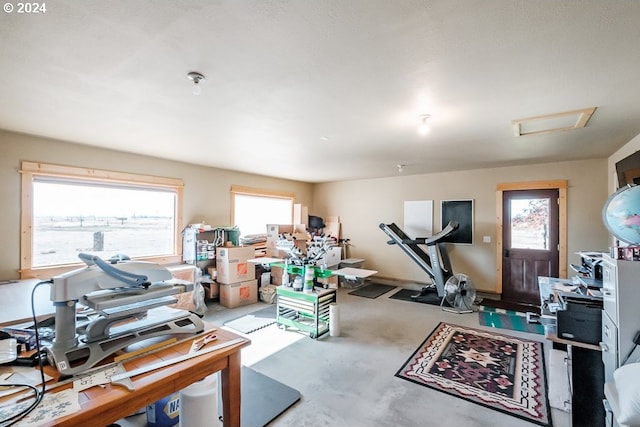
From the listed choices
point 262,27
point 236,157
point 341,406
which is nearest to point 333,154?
point 236,157

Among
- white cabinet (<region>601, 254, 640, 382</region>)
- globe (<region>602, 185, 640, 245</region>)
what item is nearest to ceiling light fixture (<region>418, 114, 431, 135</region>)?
globe (<region>602, 185, 640, 245</region>)

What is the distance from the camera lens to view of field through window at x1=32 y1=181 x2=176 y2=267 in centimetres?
363

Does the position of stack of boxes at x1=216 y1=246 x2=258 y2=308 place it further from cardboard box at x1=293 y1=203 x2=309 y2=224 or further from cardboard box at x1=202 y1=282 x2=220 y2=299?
cardboard box at x1=293 y1=203 x2=309 y2=224

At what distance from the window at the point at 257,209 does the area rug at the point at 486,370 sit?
13.3ft

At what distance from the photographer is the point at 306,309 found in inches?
144

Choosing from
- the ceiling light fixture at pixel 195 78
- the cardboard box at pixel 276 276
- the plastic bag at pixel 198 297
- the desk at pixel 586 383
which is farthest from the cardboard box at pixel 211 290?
the desk at pixel 586 383

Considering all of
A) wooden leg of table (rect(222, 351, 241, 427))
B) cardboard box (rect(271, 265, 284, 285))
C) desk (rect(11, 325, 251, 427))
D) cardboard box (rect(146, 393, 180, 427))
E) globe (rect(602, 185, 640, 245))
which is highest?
globe (rect(602, 185, 640, 245))

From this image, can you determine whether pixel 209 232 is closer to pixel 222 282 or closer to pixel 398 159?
pixel 222 282

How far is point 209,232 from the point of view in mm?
5121

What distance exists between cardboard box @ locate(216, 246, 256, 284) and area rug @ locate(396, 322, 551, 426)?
3015mm

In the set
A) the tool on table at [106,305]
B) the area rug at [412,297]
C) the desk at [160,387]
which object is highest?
the tool on table at [106,305]

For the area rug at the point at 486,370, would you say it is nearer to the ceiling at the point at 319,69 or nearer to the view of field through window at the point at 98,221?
the ceiling at the point at 319,69

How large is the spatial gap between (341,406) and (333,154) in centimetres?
320

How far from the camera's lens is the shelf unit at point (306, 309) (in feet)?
11.7
